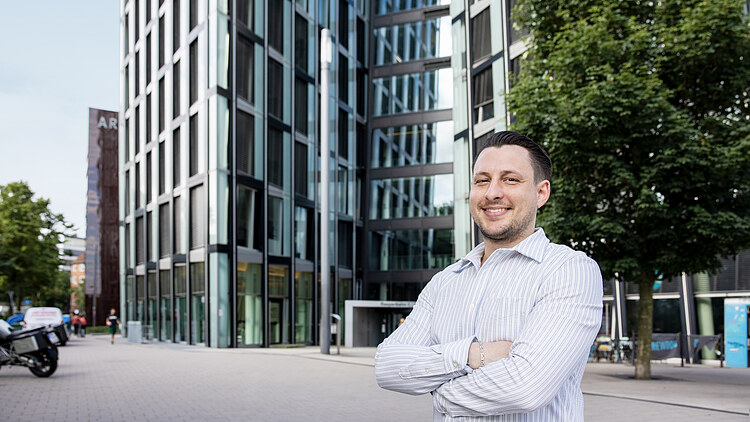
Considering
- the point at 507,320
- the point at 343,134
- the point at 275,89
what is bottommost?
the point at 507,320

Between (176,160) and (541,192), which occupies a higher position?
(176,160)

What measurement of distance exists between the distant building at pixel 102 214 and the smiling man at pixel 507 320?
62286 mm

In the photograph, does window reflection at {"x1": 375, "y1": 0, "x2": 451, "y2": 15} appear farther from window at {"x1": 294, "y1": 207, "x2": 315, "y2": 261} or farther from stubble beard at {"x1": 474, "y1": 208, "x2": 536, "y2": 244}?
stubble beard at {"x1": 474, "y1": 208, "x2": 536, "y2": 244}

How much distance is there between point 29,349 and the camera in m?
15.8

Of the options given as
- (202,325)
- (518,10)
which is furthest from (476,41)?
(202,325)

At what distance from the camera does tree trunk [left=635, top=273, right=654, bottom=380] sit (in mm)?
15711

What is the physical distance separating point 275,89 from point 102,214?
31934 millimetres

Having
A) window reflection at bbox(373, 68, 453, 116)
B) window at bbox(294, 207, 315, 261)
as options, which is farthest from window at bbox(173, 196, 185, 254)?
window reflection at bbox(373, 68, 453, 116)

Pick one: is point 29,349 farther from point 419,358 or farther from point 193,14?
point 193,14

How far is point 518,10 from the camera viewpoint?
17.2 meters

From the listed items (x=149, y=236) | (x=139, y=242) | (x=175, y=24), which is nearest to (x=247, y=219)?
(x=149, y=236)

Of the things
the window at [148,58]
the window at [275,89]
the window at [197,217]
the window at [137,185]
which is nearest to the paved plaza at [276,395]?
the window at [197,217]

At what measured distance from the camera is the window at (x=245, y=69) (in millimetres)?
33438

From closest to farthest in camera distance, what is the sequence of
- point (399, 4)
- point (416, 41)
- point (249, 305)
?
1. point (249, 305)
2. point (416, 41)
3. point (399, 4)
